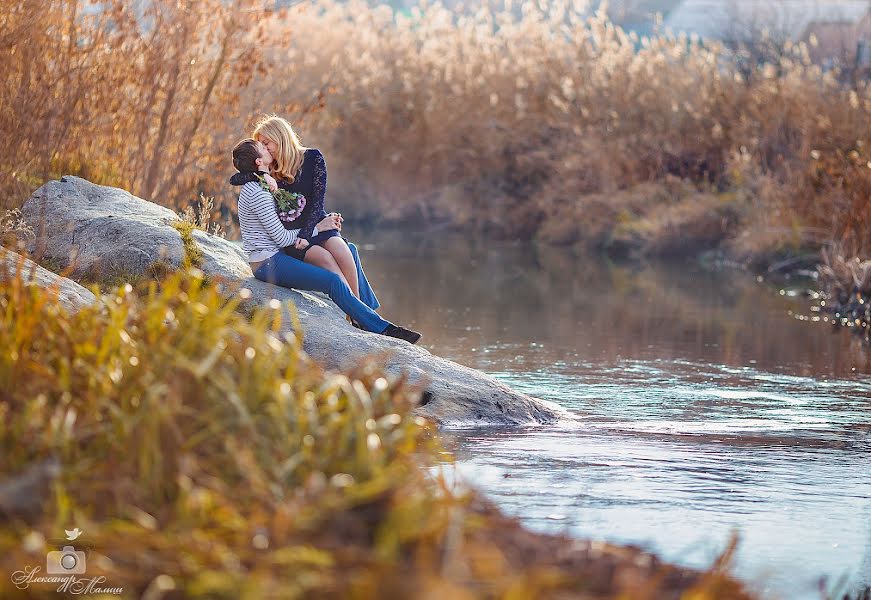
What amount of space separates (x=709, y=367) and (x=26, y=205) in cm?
533

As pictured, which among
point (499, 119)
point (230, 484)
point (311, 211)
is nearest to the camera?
point (230, 484)

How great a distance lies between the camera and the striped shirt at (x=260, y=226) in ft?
29.4

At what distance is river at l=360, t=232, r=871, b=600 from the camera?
5871 millimetres

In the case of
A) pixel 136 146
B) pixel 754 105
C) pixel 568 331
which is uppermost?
pixel 754 105

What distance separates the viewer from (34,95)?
11242mm

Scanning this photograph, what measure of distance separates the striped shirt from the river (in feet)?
6.54

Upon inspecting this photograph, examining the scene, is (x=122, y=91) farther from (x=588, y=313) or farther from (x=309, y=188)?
(x=588, y=313)

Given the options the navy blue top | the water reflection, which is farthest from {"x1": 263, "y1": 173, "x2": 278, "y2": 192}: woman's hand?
the water reflection

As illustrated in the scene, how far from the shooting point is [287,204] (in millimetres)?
9141

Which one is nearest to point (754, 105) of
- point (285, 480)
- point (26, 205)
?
point (26, 205)

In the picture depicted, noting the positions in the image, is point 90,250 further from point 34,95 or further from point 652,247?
point 652,247

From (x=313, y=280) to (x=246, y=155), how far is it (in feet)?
2.88

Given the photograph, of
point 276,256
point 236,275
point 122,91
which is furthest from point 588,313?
point 236,275

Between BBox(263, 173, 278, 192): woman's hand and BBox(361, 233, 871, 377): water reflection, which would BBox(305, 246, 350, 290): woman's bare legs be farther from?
BBox(361, 233, 871, 377): water reflection
